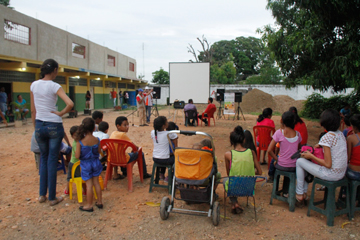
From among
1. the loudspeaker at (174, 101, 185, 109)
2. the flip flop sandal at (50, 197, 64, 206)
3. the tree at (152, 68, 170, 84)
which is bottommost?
the flip flop sandal at (50, 197, 64, 206)

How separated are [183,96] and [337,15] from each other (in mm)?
8446

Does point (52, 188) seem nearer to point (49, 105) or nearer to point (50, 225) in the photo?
point (50, 225)

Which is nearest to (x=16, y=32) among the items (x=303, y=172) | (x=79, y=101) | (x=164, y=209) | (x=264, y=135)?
(x=79, y=101)

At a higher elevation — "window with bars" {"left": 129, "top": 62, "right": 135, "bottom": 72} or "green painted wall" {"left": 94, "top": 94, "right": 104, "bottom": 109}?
"window with bars" {"left": 129, "top": 62, "right": 135, "bottom": 72}

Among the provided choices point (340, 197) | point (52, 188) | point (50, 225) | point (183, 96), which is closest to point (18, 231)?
point (50, 225)

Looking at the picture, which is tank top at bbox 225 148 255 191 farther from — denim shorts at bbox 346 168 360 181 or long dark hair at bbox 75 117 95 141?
long dark hair at bbox 75 117 95 141

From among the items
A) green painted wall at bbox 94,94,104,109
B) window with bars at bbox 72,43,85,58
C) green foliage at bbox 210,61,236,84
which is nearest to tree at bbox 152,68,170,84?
green foliage at bbox 210,61,236,84

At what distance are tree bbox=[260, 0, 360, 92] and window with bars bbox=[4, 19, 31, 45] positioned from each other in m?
12.8

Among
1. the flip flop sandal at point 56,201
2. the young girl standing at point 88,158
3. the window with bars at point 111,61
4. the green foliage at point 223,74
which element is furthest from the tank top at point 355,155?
the green foliage at point 223,74

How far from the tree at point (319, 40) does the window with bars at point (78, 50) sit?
1562 cm

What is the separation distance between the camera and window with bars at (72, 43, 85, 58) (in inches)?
814

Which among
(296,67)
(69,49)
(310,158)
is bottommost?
(310,158)

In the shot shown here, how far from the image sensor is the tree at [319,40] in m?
6.04

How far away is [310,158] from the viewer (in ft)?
10.3
